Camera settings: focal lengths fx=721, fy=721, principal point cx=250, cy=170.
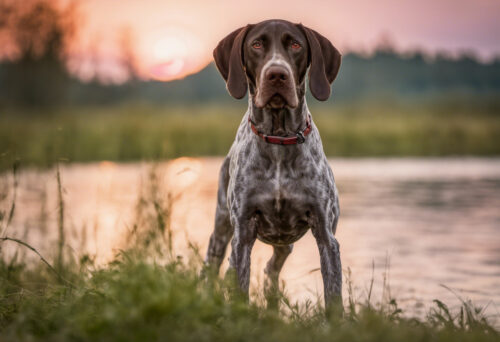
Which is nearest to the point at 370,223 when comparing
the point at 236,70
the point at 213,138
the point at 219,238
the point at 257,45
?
the point at 219,238

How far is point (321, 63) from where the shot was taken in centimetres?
536

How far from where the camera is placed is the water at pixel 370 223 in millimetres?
7508

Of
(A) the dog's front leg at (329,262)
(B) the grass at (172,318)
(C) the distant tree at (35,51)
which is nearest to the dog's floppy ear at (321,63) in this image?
(A) the dog's front leg at (329,262)

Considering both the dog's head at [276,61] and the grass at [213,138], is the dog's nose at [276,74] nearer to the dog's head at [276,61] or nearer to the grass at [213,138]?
the dog's head at [276,61]

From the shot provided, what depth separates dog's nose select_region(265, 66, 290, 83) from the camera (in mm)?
4879

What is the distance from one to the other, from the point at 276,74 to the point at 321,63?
0.61 m

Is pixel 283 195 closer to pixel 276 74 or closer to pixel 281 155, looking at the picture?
pixel 281 155

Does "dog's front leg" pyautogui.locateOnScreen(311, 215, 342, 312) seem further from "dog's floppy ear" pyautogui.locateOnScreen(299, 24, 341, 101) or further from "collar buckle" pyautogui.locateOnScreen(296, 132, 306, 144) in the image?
"dog's floppy ear" pyautogui.locateOnScreen(299, 24, 341, 101)

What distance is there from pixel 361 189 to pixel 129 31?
53.3m

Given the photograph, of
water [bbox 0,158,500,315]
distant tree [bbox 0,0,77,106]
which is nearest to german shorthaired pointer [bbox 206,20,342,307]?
water [bbox 0,158,500,315]

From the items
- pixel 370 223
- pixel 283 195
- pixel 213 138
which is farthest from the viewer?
pixel 213 138

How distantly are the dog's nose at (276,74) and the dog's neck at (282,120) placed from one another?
0.39 metres

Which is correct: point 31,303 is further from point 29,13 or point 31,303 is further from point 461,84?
point 461,84

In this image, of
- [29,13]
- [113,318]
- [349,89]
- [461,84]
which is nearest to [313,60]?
[113,318]
